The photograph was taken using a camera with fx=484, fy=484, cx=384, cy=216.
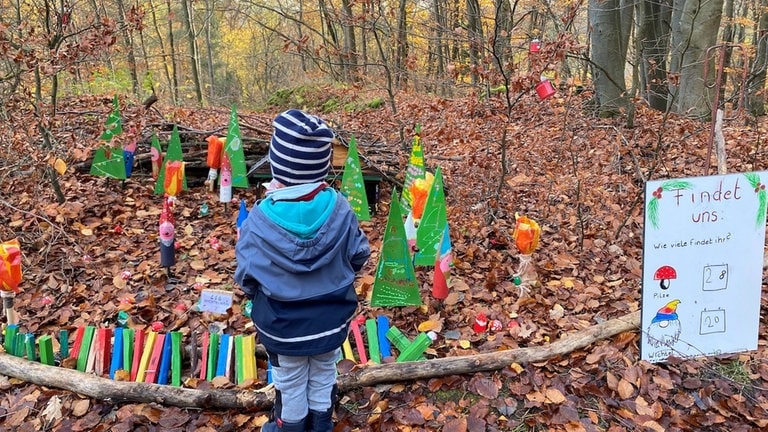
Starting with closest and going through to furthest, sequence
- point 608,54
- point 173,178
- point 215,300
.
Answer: point 215,300 < point 173,178 < point 608,54

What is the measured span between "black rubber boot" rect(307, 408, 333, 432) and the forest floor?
8.3 inches

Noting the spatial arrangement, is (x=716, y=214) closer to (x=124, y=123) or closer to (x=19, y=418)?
(x=19, y=418)

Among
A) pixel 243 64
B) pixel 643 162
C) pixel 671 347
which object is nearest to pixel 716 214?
pixel 671 347

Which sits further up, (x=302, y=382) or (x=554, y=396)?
(x=302, y=382)

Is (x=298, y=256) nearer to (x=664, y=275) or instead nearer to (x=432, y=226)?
(x=432, y=226)

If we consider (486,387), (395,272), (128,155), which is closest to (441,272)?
(395,272)

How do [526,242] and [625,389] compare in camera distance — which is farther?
[526,242]

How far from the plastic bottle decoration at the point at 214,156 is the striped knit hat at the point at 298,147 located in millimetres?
3339

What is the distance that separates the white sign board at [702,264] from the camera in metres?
2.85

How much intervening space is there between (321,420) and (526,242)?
6.51ft

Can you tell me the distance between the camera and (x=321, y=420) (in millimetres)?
2469

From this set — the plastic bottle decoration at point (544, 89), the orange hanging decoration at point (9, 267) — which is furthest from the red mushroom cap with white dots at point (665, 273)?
the orange hanging decoration at point (9, 267)

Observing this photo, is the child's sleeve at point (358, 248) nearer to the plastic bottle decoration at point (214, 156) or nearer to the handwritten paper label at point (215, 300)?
the handwritten paper label at point (215, 300)

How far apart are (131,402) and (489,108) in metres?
4.10
